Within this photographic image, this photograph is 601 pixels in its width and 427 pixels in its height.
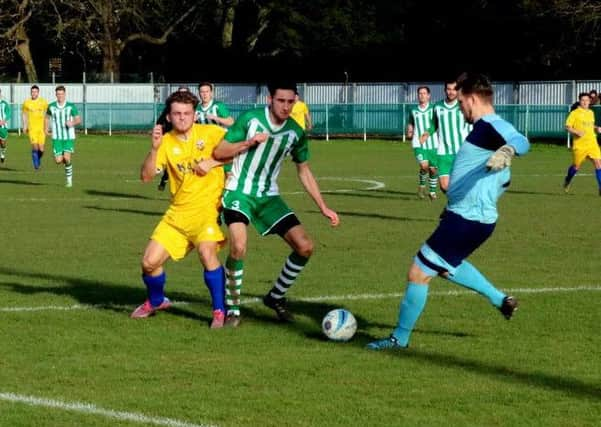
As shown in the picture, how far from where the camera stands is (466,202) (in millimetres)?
9266

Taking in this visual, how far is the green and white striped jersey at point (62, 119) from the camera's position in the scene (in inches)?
1159

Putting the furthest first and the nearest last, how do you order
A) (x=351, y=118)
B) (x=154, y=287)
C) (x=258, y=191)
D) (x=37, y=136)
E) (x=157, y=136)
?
(x=351, y=118), (x=37, y=136), (x=154, y=287), (x=258, y=191), (x=157, y=136)

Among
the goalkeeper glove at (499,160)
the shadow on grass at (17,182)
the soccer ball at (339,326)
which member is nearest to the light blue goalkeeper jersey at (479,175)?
the goalkeeper glove at (499,160)

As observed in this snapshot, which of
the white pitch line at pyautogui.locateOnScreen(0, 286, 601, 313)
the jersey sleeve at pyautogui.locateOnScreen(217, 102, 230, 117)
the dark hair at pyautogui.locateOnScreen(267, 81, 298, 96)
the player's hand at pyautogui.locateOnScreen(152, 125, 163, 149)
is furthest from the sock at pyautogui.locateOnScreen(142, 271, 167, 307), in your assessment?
the jersey sleeve at pyautogui.locateOnScreen(217, 102, 230, 117)

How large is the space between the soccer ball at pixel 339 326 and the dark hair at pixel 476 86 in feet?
6.05

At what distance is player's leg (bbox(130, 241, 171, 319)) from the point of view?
10.6m

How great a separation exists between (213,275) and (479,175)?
7.92ft

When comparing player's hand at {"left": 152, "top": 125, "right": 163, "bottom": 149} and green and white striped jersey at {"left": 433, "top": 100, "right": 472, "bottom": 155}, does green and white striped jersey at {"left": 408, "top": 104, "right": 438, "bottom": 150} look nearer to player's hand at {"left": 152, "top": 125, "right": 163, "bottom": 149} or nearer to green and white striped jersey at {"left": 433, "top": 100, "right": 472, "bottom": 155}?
green and white striped jersey at {"left": 433, "top": 100, "right": 472, "bottom": 155}

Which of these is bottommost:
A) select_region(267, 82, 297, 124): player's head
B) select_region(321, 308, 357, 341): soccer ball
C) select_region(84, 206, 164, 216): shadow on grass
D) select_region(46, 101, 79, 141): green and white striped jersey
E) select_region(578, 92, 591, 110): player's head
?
select_region(84, 206, 164, 216): shadow on grass

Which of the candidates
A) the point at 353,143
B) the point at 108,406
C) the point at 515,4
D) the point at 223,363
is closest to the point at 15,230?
the point at 223,363

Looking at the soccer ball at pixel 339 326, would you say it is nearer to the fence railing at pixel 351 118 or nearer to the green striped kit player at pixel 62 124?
the green striped kit player at pixel 62 124

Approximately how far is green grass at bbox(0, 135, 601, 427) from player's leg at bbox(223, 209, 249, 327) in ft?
0.64

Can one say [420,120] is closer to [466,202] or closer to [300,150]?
[300,150]

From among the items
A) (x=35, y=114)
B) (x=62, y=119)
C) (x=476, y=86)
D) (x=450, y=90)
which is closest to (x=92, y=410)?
(x=476, y=86)
